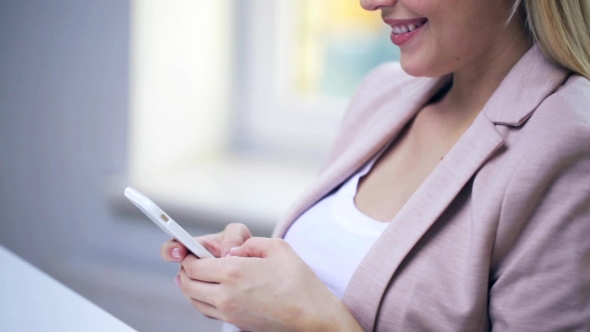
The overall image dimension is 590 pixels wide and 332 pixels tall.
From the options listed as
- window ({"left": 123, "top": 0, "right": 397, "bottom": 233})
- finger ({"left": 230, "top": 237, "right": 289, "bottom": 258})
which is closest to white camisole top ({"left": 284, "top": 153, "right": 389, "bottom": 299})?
finger ({"left": 230, "top": 237, "right": 289, "bottom": 258})

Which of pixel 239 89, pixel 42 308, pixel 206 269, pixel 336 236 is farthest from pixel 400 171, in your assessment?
pixel 239 89

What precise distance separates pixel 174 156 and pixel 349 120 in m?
0.81

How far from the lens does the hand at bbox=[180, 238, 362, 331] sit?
0.79 meters

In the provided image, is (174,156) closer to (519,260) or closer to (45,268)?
(45,268)

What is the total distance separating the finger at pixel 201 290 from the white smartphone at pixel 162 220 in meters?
0.04

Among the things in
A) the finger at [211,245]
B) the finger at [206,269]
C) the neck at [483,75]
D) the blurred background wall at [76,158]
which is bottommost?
the blurred background wall at [76,158]

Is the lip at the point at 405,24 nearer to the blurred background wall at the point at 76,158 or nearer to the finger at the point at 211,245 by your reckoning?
the finger at the point at 211,245

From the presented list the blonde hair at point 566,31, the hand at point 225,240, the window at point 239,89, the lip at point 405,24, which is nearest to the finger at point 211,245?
the hand at point 225,240

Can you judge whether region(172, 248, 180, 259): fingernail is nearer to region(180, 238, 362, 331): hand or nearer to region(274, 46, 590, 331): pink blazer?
region(180, 238, 362, 331): hand

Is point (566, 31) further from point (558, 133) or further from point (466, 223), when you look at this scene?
point (466, 223)

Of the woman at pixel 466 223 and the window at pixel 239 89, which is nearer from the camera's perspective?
the woman at pixel 466 223

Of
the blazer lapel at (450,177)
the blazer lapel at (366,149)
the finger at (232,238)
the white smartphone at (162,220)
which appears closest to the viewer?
the white smartphone at (162,220)

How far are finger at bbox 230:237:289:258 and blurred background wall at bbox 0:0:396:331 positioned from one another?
0.92m

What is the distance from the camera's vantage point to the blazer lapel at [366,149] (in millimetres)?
1089
